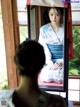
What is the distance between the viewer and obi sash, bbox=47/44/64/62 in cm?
248

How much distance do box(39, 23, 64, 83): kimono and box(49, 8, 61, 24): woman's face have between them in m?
0.07

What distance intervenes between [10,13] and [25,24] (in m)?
0.24

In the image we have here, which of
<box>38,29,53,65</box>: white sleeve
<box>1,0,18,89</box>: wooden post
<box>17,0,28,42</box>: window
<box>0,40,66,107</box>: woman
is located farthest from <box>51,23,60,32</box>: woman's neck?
<box>0,40,66,107</box>: woman

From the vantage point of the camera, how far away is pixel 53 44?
251cm

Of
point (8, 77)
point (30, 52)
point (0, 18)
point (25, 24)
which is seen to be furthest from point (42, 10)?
point (30, 52)

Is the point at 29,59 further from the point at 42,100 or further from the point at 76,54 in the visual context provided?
the point at 76,54

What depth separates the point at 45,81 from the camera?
263 centimetres

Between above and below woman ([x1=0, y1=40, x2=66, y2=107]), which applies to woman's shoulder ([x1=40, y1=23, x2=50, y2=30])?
above

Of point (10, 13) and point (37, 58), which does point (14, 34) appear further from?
point (37, 58)

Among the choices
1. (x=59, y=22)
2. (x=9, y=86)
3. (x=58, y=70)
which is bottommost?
(x=9, y=86)

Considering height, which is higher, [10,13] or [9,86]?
[10,13]

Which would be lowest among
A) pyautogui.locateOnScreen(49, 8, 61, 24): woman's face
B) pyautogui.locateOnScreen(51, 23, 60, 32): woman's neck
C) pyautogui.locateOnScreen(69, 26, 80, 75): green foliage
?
pyautogui.locateOnScreen(69, 26, 80, 75): green foliage

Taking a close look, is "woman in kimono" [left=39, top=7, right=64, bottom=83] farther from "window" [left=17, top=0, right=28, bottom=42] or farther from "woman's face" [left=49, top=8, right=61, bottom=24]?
"window" [left=17, top=0, right=28, bottom=42]

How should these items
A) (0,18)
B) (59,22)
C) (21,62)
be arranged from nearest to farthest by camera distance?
(21,62), (59,22), (0,18)
